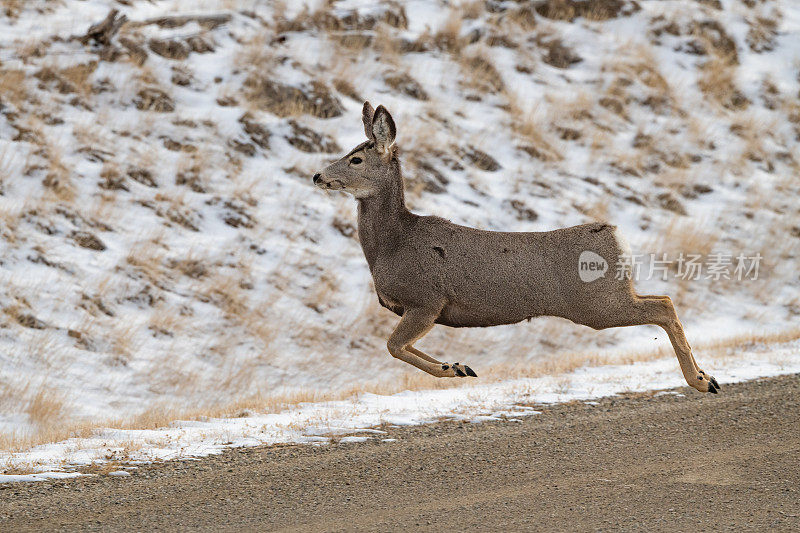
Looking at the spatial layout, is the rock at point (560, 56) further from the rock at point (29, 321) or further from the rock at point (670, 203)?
the rock at point (29, 321)

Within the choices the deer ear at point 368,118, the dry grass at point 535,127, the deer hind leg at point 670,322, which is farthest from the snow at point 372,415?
the dry grass at point 535,127

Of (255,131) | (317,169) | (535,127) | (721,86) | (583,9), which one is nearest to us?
(317,169)

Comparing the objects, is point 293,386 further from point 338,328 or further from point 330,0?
point 330,0

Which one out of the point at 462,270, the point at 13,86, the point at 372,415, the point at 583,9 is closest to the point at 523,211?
the point at 13,86

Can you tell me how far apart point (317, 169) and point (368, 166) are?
13.4 metres

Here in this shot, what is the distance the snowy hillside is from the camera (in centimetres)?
1505

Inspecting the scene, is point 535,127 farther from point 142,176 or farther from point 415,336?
point 415,336

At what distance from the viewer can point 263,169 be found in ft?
64.2

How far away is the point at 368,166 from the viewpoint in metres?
6.43

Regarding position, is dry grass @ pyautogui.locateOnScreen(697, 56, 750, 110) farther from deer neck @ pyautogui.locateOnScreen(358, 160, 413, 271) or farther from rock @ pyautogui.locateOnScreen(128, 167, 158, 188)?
deer neck @ pyautogui.locateOnScreen(358, 160, 413, 271)

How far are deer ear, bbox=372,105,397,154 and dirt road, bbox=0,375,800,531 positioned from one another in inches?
94.2

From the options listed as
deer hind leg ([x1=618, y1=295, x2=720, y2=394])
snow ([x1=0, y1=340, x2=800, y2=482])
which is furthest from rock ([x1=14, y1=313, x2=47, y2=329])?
deer hind leg ([x1=618, y1=295, x2=720, y2=394])

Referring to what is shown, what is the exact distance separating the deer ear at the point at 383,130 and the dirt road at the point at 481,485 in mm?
2392

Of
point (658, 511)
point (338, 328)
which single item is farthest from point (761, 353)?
point (658, 511)
